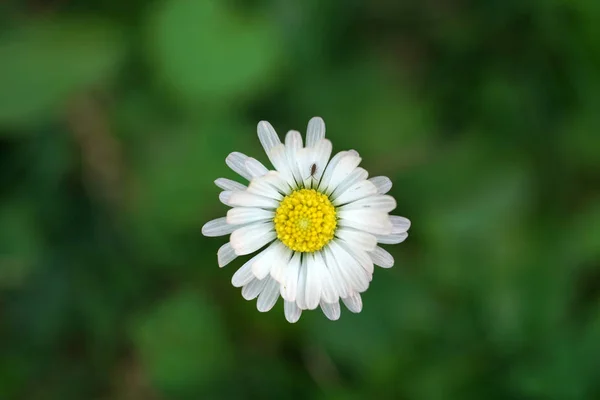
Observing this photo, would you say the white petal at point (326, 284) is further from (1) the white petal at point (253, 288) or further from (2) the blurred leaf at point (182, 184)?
(2) the blurred leaf at point (182, 184)

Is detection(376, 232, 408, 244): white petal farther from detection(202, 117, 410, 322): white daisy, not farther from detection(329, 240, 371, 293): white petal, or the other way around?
detection(329, 240, 371, 293): white petal

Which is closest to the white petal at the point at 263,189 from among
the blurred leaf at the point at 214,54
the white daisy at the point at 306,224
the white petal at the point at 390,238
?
the white daisy at the point at 306,224

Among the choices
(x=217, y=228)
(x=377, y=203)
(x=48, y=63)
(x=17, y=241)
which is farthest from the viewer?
(x=17, y=241)

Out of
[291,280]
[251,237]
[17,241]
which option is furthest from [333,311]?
[17,241]

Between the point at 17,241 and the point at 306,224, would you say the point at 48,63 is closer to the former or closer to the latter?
the point at 17,241

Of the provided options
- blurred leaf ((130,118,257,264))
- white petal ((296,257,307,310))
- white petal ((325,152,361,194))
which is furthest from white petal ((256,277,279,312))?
blurred leaf ((130,118,257,264))

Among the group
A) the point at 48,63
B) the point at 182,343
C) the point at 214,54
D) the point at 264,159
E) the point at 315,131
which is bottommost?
the point at 315,131

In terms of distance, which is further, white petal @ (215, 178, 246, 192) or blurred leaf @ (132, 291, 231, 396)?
blurred leaf @ (132, 291, 231, 396)
